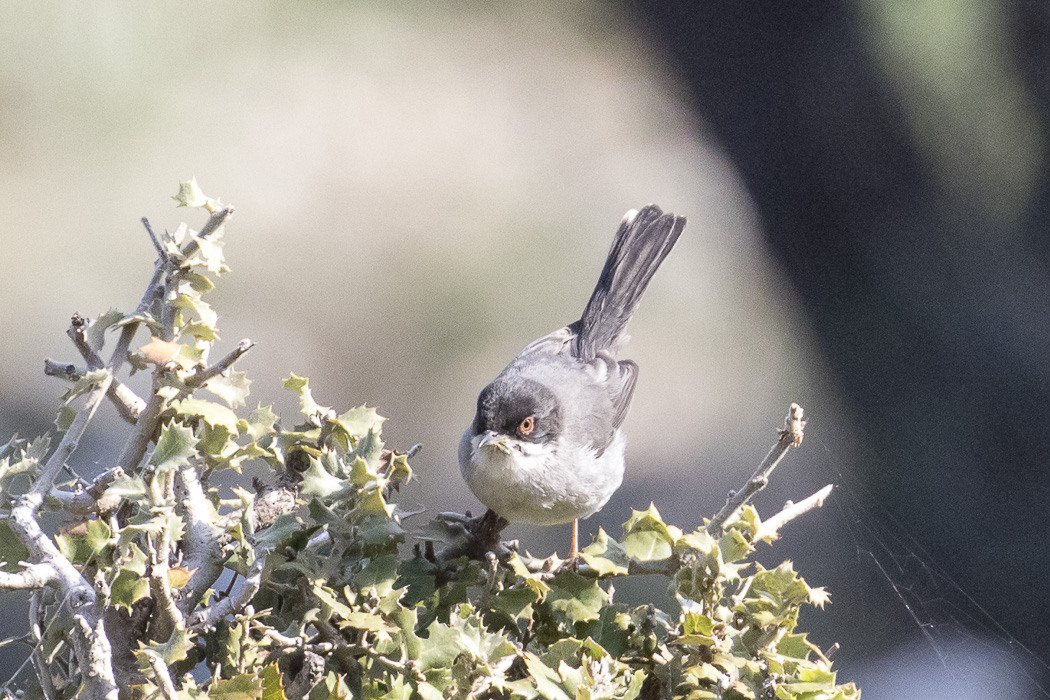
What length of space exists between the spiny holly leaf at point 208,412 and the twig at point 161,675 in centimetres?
25

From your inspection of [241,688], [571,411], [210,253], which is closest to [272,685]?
[241,688]

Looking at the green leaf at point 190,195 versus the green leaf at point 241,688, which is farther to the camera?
the green leaf at point 190,195

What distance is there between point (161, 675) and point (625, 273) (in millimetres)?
1596

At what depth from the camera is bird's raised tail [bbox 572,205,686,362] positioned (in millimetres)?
2143

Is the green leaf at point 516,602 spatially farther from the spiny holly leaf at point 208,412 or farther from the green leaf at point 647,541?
the spiny holly leaf at point 208,412

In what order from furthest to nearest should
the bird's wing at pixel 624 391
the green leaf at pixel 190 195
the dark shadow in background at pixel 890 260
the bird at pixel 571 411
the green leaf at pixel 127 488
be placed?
1. the dark shadow in background at pixel 890 260
2. the bird's wing at pixel 624 391
3. the bird at pixel 571 411
4. the green leaf at pixel 190 195
5. the green leaf at pixel 127 488

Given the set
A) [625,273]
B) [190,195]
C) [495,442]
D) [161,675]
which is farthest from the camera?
[625,273]

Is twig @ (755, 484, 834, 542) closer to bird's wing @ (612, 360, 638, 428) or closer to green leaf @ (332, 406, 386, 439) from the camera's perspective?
green leaf @ (332, 406, 386, 439)

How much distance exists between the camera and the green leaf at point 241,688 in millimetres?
771

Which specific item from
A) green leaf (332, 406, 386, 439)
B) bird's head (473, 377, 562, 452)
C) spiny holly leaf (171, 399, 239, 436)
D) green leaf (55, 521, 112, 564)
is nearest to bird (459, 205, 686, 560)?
bird's head (473, 377, 562, 452)

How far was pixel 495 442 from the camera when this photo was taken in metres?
1.53

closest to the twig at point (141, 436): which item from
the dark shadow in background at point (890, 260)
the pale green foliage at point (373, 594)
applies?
the pale green foliage at point (373, 594)

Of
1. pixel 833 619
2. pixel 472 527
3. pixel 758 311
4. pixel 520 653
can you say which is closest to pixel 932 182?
pixel 758 311

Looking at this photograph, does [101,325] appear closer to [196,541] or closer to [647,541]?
[196,541]
